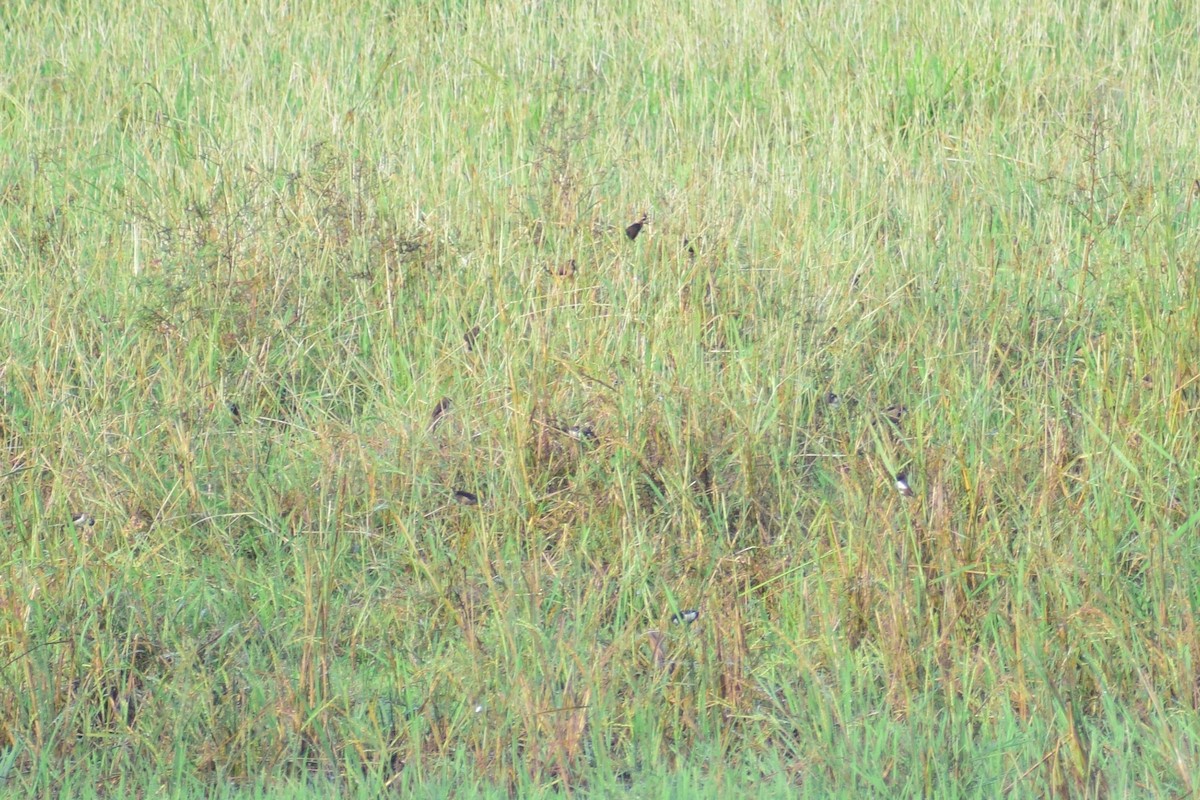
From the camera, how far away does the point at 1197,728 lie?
210 cm

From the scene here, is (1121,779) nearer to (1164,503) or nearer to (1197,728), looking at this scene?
(1197,728)

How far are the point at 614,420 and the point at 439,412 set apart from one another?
0.41m

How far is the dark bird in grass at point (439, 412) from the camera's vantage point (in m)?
2.92

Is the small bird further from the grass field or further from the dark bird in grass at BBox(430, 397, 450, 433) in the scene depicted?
the dark bird in grass at BBox(430, 397, 450, 433)

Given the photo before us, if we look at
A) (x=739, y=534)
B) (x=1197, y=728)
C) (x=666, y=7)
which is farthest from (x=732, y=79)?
(x=1197, y=728)

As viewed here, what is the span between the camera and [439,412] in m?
2.98

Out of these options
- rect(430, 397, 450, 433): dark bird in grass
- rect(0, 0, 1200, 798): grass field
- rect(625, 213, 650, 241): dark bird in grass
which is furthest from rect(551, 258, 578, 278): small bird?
rect(430, 397, 450, 433): dark bird in grass

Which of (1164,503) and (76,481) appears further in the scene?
(76,481)

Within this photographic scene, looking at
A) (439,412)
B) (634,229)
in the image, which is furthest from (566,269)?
(439,412)

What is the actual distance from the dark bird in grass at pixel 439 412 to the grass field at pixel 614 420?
0.02 m

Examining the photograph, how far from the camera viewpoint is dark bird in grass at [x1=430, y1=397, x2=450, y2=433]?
2922mm

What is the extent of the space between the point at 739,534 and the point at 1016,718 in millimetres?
690

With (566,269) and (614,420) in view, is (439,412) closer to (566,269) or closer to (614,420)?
(614,420)

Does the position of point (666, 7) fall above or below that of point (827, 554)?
above
